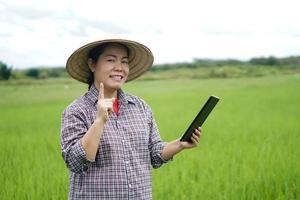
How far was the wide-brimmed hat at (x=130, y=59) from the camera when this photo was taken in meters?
2.18

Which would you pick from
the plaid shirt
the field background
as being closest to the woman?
the plaid shirt

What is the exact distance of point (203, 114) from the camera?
204cm

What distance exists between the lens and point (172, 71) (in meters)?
42.6

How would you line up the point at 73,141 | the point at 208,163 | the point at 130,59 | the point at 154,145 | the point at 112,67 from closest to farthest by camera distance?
the point at 73,141
the point at 112,67
the point at 154,145
the point at 130,59
the point at 208,163

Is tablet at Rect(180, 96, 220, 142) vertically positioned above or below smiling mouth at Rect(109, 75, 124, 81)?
below

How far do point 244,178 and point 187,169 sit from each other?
70 cm

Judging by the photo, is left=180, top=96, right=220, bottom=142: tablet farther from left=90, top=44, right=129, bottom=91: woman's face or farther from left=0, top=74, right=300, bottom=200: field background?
left=0, top=74, right=300, bottom=200: field background

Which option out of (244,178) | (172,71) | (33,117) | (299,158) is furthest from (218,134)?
(172,71)

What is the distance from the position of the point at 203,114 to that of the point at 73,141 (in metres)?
0.56

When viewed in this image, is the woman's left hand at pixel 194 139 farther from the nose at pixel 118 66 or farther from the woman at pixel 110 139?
the nose at pixel 118 66

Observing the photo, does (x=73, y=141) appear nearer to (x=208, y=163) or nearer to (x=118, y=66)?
(x=118, y=66)

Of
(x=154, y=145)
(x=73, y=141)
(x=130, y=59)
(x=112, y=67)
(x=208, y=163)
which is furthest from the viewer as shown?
(x=208, y=163)

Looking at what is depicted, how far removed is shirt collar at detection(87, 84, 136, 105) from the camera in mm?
2170

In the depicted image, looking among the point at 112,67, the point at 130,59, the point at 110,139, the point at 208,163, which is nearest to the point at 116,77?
the point at 112,67
